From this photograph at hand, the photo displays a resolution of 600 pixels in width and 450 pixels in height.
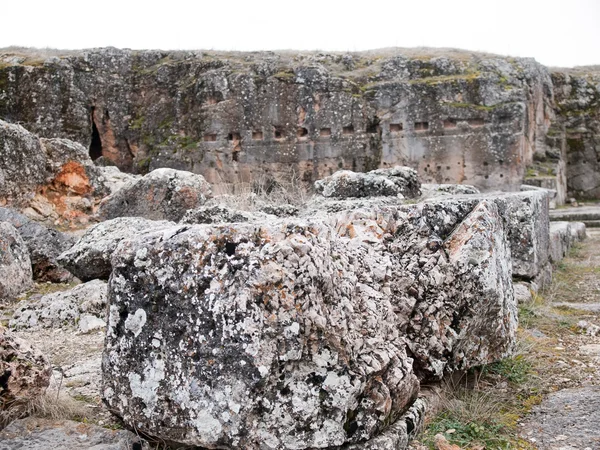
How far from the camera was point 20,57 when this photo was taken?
57.5 feet

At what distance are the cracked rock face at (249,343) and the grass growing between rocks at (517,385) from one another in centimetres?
31

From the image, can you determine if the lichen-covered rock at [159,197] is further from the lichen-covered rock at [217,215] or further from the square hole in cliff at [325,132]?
the square hole in cliff at [325,132]

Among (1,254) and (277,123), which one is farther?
(277,123)

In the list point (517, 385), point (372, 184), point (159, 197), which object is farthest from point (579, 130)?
point (517, 385)

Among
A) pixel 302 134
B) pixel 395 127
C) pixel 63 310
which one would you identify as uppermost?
pixel 395 127

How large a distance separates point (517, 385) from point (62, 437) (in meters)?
2.12

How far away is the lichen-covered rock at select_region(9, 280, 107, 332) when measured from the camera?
161 inches

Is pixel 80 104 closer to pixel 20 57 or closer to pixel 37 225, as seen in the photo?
pixel 20 57

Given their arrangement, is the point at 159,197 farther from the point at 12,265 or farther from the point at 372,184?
the point at 372,184

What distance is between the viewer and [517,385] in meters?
2.89

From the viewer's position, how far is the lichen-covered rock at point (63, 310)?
4.08m

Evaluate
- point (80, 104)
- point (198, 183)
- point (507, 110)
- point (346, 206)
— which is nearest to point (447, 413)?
point (346, 206)

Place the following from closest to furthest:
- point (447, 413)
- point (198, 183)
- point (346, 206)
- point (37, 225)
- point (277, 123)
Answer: point (447, 413) → point (346, 206) → point (37, 225) → point (198, 183) → point (277, 123)

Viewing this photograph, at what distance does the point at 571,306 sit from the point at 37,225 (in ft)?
17.3
